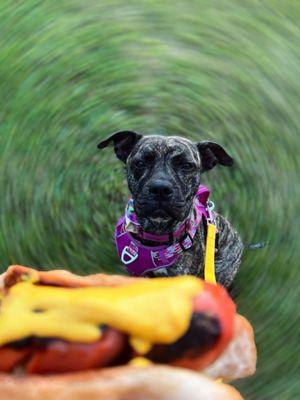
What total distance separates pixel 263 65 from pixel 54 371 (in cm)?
397

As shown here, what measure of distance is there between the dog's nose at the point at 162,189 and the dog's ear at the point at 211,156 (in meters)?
0.45

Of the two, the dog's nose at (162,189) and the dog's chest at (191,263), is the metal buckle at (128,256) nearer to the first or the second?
the dog's chest at (191,263)

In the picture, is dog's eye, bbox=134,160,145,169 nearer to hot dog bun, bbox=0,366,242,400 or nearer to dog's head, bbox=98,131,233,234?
dog's head, bbox=98,131,233,234

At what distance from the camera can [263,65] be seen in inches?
189

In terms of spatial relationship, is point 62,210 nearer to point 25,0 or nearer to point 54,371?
point 25,0

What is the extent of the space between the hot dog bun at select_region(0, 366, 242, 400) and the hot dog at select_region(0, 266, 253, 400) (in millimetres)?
27

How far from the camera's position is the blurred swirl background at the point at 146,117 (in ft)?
13.6

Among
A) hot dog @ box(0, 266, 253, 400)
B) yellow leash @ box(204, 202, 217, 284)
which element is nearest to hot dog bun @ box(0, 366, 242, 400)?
hot dog @ box(0, 266, 253, 400)

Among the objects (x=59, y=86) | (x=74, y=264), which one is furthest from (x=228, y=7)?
(x=74, y=264)

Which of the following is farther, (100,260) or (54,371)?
(100,260)

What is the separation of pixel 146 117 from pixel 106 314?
329 cm

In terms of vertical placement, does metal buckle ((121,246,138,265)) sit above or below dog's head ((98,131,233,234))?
below

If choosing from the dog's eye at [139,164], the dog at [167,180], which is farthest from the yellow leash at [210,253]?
the dog's eye at [139,164]

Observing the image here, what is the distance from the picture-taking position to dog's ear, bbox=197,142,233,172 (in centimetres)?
343
